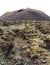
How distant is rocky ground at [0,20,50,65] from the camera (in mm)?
6965

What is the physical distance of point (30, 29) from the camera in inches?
318

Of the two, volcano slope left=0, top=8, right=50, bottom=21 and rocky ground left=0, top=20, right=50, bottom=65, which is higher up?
volcano slope left=0, top=8, right=50, bottom=21

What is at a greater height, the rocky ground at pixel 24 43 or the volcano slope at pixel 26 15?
the volcano slope at pixel 26 15

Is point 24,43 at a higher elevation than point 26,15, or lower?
lower

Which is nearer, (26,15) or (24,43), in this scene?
(24,43)

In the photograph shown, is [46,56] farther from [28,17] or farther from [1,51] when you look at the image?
[28,17]

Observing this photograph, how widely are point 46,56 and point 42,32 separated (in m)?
1.23

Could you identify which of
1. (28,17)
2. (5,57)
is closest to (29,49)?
(5,57)

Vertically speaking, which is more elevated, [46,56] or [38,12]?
[38,12]

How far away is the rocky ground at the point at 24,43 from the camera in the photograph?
22.9 feet

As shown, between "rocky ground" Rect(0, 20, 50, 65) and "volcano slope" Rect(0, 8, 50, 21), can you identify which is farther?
"volcano slope" Rect(0, 8, 50, 21)

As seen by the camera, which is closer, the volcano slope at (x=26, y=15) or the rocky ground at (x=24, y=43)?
the rocky ground at (x=24, y=43)

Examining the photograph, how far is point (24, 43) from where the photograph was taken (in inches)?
300

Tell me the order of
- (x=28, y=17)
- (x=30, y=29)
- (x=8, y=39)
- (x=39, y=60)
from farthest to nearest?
(x=28, y=17), (x=30, y=29), (x=8, y=39), (x=39, y=60)
